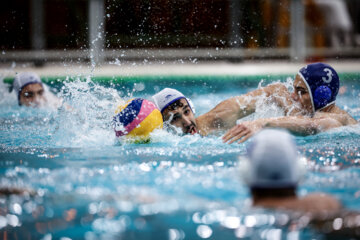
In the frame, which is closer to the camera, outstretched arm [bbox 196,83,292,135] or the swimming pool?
the swimming pool

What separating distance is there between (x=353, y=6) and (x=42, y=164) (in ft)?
29.1

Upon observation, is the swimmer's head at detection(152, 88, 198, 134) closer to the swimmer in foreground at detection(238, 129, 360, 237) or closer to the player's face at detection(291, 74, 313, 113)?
the player's face at detection(291, 74, 313, 113)

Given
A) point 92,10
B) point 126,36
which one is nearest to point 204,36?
point 126,36

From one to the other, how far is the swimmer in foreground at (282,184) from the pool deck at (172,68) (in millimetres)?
6273

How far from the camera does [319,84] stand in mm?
4172

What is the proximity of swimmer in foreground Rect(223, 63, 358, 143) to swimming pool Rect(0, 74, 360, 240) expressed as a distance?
0.09 meters

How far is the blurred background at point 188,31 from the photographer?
9.43 m

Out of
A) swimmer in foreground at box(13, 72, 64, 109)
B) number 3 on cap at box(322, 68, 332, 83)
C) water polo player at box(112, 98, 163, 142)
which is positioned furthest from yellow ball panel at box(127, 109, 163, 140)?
swimmer in foreground at box(13, 72, 64, 109)

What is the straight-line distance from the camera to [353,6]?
10.5m

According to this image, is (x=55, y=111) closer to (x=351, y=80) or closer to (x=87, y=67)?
(x=87, y=67)

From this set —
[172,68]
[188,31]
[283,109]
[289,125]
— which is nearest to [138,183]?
[289,125]

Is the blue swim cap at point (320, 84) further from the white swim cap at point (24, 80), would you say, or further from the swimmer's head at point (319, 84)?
the white swim cap at point (24, 80)

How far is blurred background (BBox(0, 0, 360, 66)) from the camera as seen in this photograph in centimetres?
943

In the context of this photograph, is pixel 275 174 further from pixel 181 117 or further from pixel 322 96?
pixel 322 96
